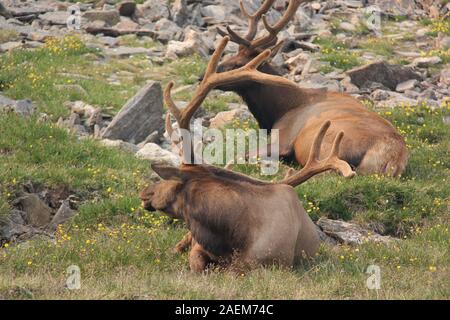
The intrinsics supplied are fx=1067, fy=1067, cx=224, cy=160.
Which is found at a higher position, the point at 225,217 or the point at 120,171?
the point at 225,217

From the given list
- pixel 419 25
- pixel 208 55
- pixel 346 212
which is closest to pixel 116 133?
pixel 346 212

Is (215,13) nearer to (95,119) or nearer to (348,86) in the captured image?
(348,86)

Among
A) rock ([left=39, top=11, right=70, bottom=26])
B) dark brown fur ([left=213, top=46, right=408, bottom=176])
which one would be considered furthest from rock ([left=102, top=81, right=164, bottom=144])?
Result: rock ([left=39, top=11, right=70, bottom=26])

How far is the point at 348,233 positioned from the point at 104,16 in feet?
43.3

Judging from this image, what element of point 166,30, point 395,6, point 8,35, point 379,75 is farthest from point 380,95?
point 395,6

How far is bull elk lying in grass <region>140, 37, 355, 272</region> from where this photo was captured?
9430 millimetres

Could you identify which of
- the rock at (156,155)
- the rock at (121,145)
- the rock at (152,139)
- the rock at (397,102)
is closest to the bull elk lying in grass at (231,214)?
the rock at (156,155)

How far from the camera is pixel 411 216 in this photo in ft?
40.0

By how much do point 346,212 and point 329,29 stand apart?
12892 millimetres

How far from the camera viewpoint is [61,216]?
11703 mm

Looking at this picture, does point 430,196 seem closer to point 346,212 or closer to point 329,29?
point 346,212

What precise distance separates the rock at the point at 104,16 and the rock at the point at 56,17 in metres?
0.47

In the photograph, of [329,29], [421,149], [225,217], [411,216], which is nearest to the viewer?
[225,217]

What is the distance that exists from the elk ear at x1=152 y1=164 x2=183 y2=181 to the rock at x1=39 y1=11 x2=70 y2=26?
45.7 ft
